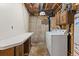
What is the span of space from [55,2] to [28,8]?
56 centimetres

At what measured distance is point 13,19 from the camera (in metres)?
3.25

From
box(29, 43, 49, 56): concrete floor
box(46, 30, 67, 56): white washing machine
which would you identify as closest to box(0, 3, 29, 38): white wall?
box(29, 43, 49, 56): concrete floor

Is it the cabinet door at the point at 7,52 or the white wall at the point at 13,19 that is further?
the white wall at the point at 13,19

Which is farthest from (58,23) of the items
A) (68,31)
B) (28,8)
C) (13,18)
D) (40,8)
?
(13,18)

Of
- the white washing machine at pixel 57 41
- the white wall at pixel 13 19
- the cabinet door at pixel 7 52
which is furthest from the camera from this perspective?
the white washing machine at pixel 57 41

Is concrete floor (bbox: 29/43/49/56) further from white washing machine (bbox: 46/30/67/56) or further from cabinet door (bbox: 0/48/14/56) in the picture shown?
cabinet door (bbox: 0/48/14/56)

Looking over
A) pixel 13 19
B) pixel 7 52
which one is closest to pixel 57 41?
pixel 13 19

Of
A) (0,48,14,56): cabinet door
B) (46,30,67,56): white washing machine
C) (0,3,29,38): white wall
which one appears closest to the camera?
(0,48,14,56): cabinet door

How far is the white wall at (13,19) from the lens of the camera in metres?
2.84

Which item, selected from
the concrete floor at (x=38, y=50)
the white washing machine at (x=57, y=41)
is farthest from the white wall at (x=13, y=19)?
the white washing machine at (x=57, y=41)

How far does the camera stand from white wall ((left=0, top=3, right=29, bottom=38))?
2.84 m

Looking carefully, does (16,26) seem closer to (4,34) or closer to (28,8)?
(4,34)

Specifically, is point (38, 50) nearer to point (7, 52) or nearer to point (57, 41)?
point (57, 41)

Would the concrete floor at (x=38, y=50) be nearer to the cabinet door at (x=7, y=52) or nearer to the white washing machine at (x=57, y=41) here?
the white washing machine at (x=57, y=41)
